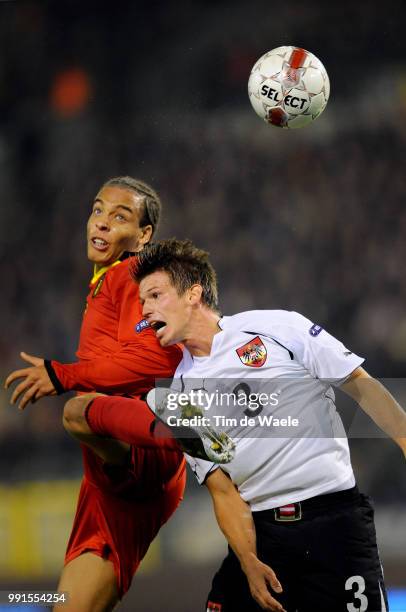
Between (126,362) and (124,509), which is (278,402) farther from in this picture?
(124,509)

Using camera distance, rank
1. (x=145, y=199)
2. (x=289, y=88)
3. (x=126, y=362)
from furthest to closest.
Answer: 1. (x=289, y=88)
2. (x=145, y=199)
3. (x=126, y=362)

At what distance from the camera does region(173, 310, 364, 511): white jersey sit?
2.76 m

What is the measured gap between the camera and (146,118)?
5992 mm

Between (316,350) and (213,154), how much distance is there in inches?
135

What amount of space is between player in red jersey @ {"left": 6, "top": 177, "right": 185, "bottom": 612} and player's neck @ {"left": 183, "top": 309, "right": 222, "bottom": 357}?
289mm

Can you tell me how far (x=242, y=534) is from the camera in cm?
272

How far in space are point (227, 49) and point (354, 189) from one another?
51.9 inches

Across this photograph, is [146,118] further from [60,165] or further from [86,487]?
[86,487]

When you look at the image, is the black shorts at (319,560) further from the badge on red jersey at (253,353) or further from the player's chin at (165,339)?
the player's chin at (165,339)

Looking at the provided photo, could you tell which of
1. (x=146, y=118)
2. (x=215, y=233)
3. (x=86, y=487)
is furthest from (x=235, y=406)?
(x=146, y=118)

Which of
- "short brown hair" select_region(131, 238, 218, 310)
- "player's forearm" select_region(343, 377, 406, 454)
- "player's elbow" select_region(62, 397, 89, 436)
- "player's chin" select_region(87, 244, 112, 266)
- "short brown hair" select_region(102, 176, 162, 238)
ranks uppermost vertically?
"short brown hair" select_region(102, 176, 162, 238)

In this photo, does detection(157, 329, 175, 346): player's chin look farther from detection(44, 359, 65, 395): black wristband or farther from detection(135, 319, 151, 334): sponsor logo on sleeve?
detection(44, 359, 65, 395): black wristband

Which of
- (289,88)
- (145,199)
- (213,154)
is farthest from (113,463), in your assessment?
(213,154)

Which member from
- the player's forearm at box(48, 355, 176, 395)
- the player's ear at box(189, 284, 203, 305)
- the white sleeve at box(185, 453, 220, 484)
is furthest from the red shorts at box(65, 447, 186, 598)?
the player's ear at box(189, 284, 203, 305)
